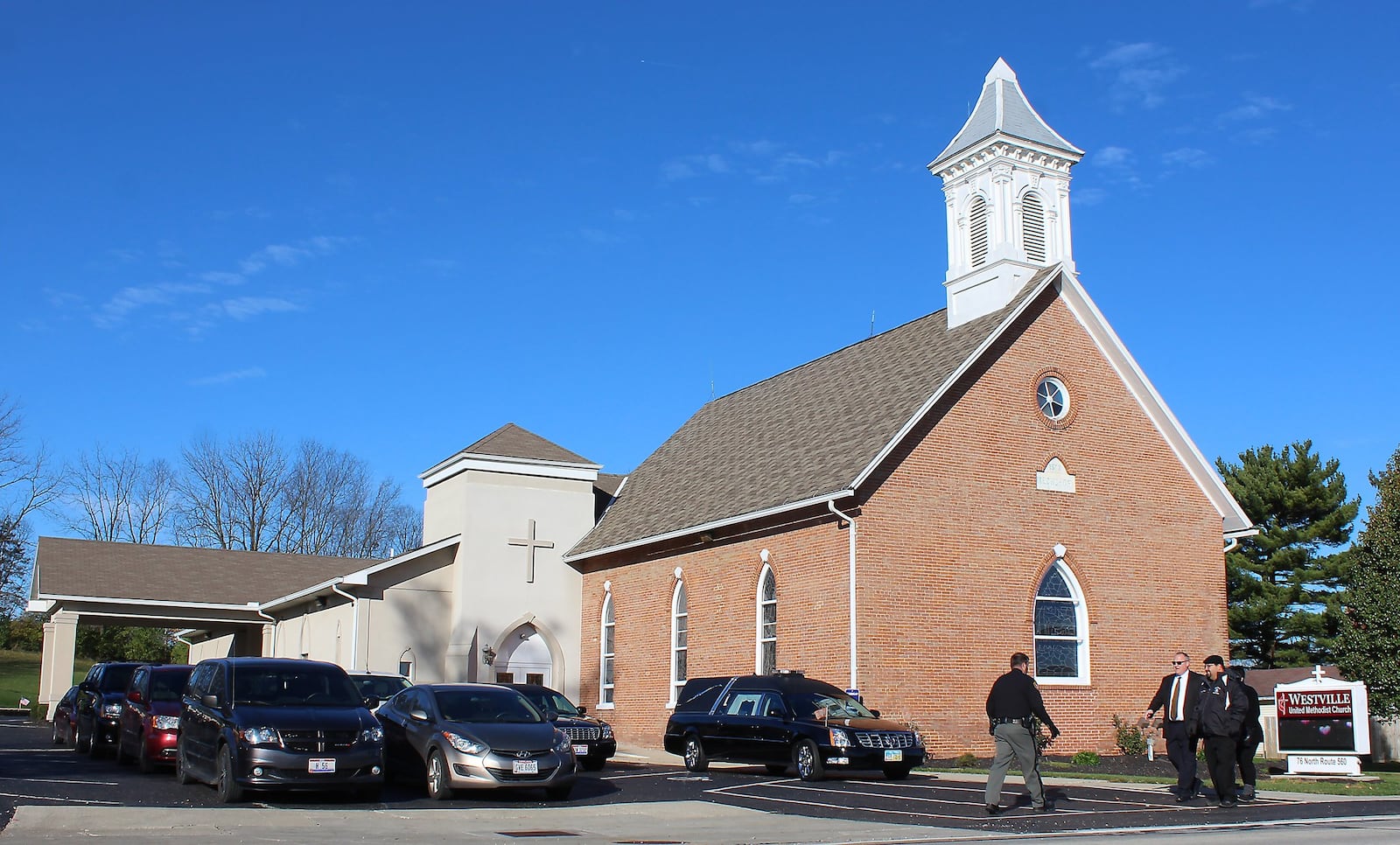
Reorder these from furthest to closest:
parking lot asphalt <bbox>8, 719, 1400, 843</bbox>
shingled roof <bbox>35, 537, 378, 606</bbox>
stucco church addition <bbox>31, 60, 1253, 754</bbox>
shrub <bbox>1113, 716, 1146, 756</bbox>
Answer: shingled roof <bbox>35, 537, 378, 606</bbox>
shrub <bbox>1113, 716, 1146, 756</bbox>
stucco church addition <bbox>31, 60, 1253, 754</bbox>
parking lot asphalt <bbox>8, 719, 1400, 843</bbox>

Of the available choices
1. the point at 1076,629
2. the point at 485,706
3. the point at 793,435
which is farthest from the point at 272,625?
the point at 485,706

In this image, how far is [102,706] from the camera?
72.9 feet

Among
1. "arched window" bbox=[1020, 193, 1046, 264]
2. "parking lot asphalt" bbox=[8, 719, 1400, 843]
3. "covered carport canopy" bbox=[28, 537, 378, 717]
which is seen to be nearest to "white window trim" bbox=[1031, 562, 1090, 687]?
"parking lot asphalt" bbox=[8, 719, 1400, 843]

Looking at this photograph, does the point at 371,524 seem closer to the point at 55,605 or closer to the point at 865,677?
the point at 55,605

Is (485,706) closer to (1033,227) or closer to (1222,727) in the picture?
(1222,727)

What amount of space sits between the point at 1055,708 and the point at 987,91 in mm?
14706

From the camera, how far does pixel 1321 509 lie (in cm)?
4797

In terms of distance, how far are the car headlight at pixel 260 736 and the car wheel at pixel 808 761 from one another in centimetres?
785

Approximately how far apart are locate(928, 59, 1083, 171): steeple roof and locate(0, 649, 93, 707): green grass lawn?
4357 cm

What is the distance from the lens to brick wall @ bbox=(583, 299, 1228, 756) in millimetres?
23750

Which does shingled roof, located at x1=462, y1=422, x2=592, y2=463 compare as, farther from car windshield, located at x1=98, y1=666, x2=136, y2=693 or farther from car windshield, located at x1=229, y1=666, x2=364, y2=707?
car windshield, located at x1=229, y1=666, x2=364, y2=707

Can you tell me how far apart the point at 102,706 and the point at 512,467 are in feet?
43.6

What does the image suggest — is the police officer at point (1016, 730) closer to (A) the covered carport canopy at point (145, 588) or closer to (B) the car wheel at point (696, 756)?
(B) the car wheel at point (696, 756)

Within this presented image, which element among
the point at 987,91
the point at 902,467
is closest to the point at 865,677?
the point at 902,467
